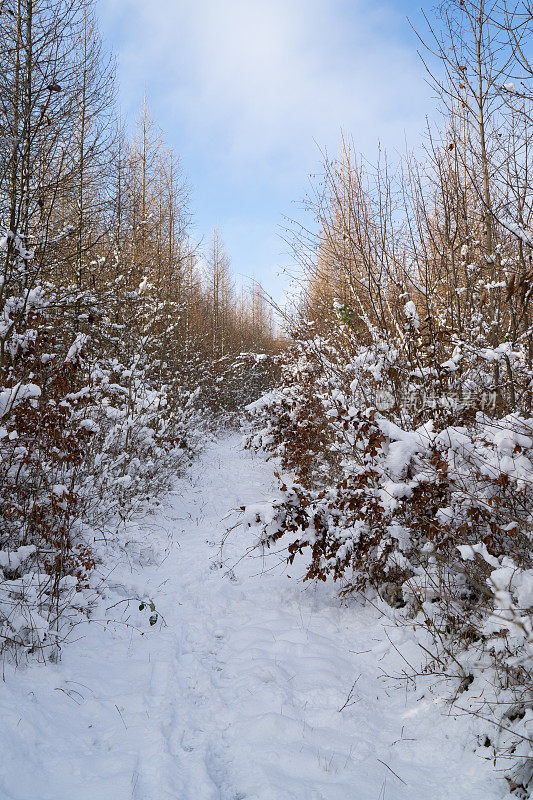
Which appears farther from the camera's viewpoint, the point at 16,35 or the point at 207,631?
the point at 16,35

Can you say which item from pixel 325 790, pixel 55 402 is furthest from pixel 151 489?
pixel 325 790

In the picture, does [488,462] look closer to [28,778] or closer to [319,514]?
[319,514]

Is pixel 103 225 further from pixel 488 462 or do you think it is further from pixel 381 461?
pixel 488 462

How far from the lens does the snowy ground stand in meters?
2.33

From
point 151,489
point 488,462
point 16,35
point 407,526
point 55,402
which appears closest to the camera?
point 488,462

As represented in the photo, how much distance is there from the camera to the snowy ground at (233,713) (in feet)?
7.64

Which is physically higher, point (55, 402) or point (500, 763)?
point (55, 402)

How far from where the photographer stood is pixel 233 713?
296 cm

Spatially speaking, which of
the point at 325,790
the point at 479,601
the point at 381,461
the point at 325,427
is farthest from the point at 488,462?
the point at 325,427

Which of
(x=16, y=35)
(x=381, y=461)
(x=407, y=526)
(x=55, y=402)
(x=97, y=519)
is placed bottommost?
(x=97, y=519)

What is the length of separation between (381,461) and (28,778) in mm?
2900

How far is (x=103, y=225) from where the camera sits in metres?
11.1

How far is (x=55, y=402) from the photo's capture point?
4.33 meters

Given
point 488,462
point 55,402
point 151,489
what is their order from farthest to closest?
1. point 151,489
2. point 55,402
3. point 488,462
